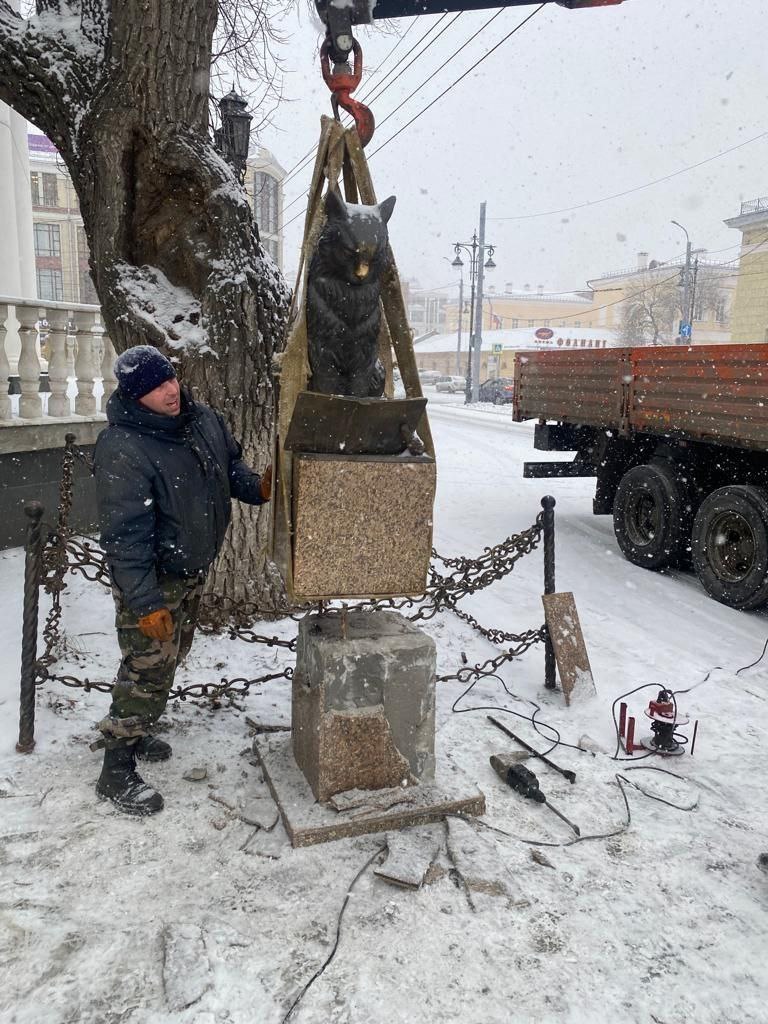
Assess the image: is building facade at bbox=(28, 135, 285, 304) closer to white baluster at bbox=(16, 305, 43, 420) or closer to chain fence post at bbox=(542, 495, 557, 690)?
white baluster at bbox=(16, 305, 43, 420)

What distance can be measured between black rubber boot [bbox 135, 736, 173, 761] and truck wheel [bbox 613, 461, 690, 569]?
15.9ft

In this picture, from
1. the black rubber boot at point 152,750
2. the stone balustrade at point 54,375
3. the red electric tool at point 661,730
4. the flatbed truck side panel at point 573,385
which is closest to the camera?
the black rubber boot at point 152,750

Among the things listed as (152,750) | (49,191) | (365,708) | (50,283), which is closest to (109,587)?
(152,750)

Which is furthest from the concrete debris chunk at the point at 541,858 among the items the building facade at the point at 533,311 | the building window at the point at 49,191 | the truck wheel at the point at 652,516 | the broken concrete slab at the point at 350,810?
the building facade at the point at 533,311

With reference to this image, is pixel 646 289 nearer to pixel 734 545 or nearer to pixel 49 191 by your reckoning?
pixel 49 191

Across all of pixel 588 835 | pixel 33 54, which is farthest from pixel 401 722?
pixel 33 54

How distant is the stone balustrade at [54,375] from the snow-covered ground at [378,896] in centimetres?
242

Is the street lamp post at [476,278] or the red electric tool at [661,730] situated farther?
the street lamp post at [476,278]

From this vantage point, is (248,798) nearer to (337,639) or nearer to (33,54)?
(337,639)

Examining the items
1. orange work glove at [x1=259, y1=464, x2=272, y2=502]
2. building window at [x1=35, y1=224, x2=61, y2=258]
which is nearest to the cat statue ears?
orange work glove at [x1=259, y1=464, x2=272, y2=502]

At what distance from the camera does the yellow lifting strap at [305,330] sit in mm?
2762

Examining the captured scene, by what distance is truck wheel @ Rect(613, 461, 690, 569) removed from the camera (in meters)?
6.50

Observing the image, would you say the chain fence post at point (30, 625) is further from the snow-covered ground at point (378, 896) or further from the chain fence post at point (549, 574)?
the chain fence post at point (549, 574)

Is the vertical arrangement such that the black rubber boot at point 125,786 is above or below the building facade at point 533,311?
below
